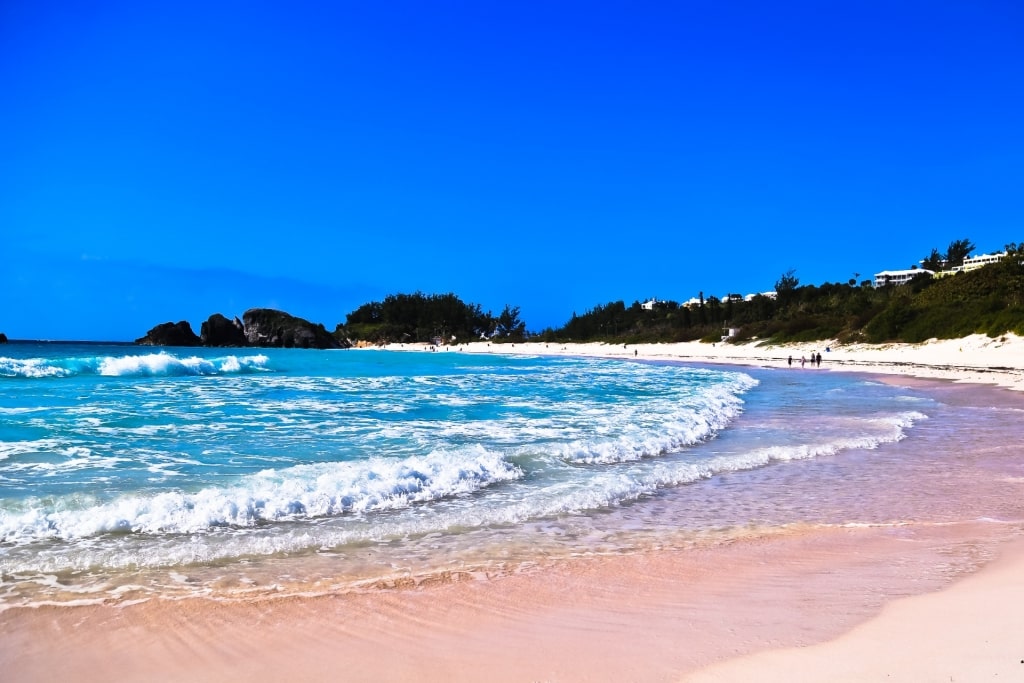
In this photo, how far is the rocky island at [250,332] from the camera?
13312cm

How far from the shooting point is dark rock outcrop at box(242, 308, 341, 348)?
5300 inches

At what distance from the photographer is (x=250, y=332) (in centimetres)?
13788

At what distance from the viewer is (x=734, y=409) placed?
1619 cm

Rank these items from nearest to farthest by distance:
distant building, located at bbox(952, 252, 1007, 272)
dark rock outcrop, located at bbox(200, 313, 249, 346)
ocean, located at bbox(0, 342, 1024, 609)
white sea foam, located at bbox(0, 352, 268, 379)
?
ocean, located at bbox(0, 342, 1024, 609) < white sea foam, located at bbox(0, 352, 268, 379) < distant building, located at bbox(952, 252, 1007, 272) < dark rock outcrop, located at bbox(200, 313, 249, 346)

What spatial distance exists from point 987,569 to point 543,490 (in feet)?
13.9

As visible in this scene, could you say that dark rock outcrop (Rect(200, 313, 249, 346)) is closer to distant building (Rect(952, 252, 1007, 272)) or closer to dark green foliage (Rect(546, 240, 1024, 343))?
dark green foliage (Rect(546, 240, 1024, 343))

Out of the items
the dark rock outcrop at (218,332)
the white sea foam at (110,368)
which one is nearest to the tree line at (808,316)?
the dark rock outcrop at (218,332)

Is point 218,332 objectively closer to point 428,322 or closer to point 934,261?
point 428,322

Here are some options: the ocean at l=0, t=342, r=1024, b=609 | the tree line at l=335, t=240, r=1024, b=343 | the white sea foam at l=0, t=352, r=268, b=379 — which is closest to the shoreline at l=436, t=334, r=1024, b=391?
the tree line at l=335, t=240, r=1024, b=343

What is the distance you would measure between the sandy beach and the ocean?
33 cm

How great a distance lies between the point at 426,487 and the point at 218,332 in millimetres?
140857

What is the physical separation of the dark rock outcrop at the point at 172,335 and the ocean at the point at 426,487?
12899 centimetres

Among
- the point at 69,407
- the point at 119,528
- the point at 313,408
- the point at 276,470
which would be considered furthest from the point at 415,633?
the point at 69,407

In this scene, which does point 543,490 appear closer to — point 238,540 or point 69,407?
point 238,540
